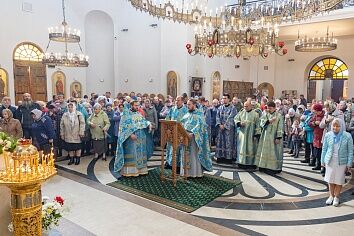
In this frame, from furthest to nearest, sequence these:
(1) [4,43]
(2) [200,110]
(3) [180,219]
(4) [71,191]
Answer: (1) [4,43] → (2) [200,110] → (4) [71,191] → (3) [180,219]

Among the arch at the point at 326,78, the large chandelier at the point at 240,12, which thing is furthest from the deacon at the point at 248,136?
the arch at the point at 326,78

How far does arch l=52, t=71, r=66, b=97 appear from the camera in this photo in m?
14.1

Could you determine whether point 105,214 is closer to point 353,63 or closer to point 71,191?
point 71,191

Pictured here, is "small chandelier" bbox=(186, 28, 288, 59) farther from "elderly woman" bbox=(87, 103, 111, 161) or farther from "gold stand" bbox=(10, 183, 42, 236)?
"gold stand" bbox=(10, 183, 42, 236)

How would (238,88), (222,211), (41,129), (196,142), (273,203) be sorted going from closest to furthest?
(222,211) < (273,203) < (196,142) < (41,129) < (238,88)

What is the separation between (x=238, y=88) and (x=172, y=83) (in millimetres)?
5238

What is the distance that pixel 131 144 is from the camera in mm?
6328

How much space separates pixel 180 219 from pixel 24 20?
480 inches

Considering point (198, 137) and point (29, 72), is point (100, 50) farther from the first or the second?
point (198, 137)

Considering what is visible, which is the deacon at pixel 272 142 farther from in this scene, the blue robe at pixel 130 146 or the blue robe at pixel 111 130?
the blue robe at pixel 111 130

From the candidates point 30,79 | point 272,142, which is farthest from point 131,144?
point 30,79

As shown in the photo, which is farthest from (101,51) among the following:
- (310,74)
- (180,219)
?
(180,219)

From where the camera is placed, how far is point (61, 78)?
47.2 ft

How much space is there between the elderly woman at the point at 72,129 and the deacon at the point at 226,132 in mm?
3476
